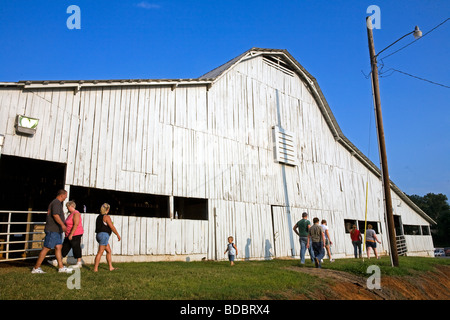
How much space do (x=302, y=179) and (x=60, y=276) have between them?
43.7ft

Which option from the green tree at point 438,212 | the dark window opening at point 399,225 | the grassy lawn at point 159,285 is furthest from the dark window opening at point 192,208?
the green tree at point 438,212

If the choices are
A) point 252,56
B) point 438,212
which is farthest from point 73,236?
point 438,212

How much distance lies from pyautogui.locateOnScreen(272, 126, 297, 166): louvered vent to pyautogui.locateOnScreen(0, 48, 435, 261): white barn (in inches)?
2.7

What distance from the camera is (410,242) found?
82.5 feet

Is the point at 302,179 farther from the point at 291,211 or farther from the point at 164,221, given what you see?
the point at 164,221

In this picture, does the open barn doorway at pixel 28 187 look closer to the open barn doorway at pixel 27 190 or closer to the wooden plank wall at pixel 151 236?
the open barn doorway at pixel 27 190

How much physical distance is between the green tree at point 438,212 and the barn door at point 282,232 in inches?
2388

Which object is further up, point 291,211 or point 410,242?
point 291,211

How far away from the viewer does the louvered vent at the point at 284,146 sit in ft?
56.9

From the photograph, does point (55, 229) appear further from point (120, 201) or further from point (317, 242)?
point (317, 242)

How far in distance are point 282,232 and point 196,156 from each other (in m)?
5.71

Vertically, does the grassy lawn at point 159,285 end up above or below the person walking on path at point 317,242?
below
